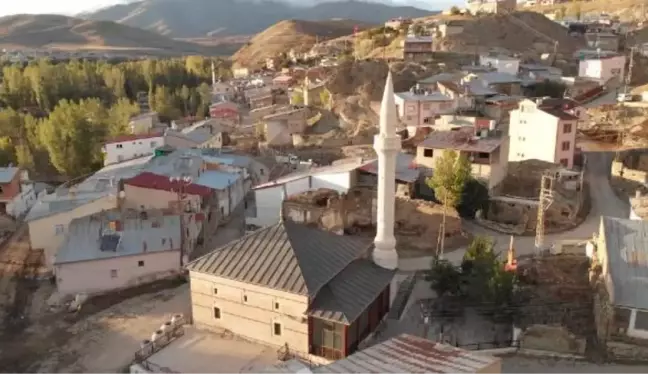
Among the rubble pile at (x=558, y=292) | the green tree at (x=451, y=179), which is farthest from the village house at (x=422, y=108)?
the rubble pile at (x=558, y=292)

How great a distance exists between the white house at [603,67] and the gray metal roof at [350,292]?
156 feet

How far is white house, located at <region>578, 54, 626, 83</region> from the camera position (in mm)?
60156

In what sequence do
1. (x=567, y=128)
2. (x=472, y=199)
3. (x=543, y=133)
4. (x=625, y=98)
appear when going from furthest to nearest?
1. (x=625, y=98)
2. (x=543, y=133)
3. (x=567, y=128)
4. (x=472, y=199)

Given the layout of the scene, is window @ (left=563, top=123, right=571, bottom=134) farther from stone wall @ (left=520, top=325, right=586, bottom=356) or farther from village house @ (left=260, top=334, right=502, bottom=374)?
village house @ (left=260, top=334, right=502, bottom=374)

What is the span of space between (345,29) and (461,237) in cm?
12790

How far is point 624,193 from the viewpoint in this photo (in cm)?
3250

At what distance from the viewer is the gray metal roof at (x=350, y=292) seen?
58.9 ft

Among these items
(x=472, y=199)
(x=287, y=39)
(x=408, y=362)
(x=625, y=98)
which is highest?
(x=287, y=39)

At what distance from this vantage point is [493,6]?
9356 cm

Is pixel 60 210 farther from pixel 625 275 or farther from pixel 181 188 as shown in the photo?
pixel 625 275

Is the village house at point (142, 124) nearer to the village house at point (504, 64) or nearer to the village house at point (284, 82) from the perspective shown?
the village house at point (284, 82)

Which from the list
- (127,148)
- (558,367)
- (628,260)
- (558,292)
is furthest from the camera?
(127,148)

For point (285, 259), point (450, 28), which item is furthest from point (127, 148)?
point (450, 28)

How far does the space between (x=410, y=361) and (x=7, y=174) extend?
31806 millimetres
